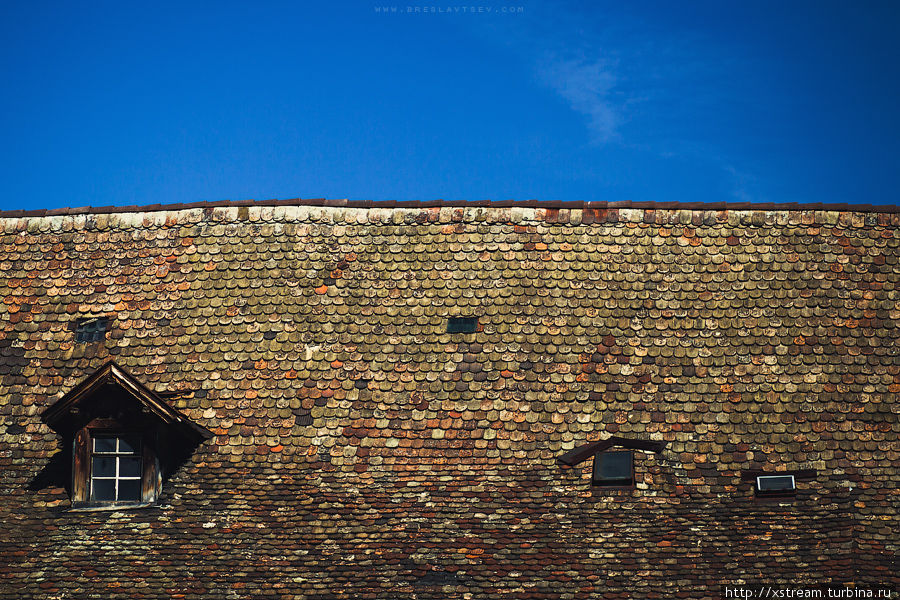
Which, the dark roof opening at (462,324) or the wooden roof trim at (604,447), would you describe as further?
the dark roof opening at (462,324)

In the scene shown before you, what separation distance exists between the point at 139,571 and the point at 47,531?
1.77m

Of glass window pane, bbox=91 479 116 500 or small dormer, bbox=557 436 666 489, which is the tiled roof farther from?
glass window pane, bbox=91 479 116 500

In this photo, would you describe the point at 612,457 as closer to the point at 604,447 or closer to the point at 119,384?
the point at 604,447

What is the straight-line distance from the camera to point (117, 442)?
16.2 metres

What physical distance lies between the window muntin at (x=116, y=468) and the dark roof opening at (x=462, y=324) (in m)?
5.53

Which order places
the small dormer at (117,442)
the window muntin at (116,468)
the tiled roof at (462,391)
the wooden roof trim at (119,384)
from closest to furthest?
the tiled roof at (462,391) < the wooden roof trim at (119,384) < the small dormer at (117,442) < the window muntin at (116,468)

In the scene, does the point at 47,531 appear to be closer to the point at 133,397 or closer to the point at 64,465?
the point at 64,465

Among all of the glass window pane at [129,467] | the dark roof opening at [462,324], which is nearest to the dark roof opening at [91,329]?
the glass window pane at [129,467]

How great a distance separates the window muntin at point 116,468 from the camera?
1609 centimetres

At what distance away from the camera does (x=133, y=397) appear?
620 inches

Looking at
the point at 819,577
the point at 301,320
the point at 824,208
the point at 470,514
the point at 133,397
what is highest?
the point at 824,208

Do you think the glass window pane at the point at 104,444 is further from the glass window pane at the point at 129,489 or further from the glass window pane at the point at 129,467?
the glass window pane at the point at 129,489

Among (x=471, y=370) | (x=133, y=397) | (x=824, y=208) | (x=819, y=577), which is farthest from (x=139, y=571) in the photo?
(x=824, y=208)

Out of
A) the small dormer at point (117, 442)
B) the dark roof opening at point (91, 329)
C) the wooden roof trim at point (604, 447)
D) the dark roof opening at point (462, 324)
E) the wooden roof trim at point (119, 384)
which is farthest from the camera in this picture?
the dark roof opening at point (91, 329)
